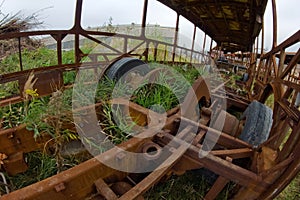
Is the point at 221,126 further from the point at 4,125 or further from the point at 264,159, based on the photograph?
the point at 4,125

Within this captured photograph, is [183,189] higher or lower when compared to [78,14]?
lower

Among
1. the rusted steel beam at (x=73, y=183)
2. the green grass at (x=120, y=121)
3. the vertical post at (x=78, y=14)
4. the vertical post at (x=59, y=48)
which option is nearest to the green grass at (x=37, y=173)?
the green grass at (x=120, y=121)

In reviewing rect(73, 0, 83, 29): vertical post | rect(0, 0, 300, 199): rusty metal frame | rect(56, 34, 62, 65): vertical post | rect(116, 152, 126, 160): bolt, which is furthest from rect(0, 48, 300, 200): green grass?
rect(73, 0, 83, 29): vertical post

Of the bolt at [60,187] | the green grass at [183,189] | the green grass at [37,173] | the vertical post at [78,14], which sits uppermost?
the vertical post at [78,14]

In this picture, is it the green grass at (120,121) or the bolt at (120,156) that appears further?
the green grass at (120,121)

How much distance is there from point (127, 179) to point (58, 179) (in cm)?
65

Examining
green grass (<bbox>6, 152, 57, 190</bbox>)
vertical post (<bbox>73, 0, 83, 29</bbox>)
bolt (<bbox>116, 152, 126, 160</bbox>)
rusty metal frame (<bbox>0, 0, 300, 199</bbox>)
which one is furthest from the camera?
vertical post (<bbox>73, 0, 83, 29</bbox>)

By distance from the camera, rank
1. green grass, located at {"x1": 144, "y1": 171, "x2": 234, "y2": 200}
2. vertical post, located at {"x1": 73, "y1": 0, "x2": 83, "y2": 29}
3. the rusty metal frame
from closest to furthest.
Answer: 1. the rusty metal frame
2. green grass, located at {"x1": 144, "y1": 171, "x2": 234, "y2": 200}
3. vertical post, located at {"x1": 73, "y1": 0, "x2": 83, "y2": 29}

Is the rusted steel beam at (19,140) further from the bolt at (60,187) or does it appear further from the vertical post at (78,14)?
the vertical post at (78,14)

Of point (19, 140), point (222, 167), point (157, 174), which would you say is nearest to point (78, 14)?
point (19, 140)

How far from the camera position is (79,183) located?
45.7 inches

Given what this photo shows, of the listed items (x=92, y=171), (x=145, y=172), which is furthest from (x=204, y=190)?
(x=92, y=171)

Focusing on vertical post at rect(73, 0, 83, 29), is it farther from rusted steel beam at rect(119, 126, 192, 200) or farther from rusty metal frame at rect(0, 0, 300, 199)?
rusted steel beam at rect(119, 126, 192, 200)

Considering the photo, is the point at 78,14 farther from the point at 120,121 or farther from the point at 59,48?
the point at 120,121
